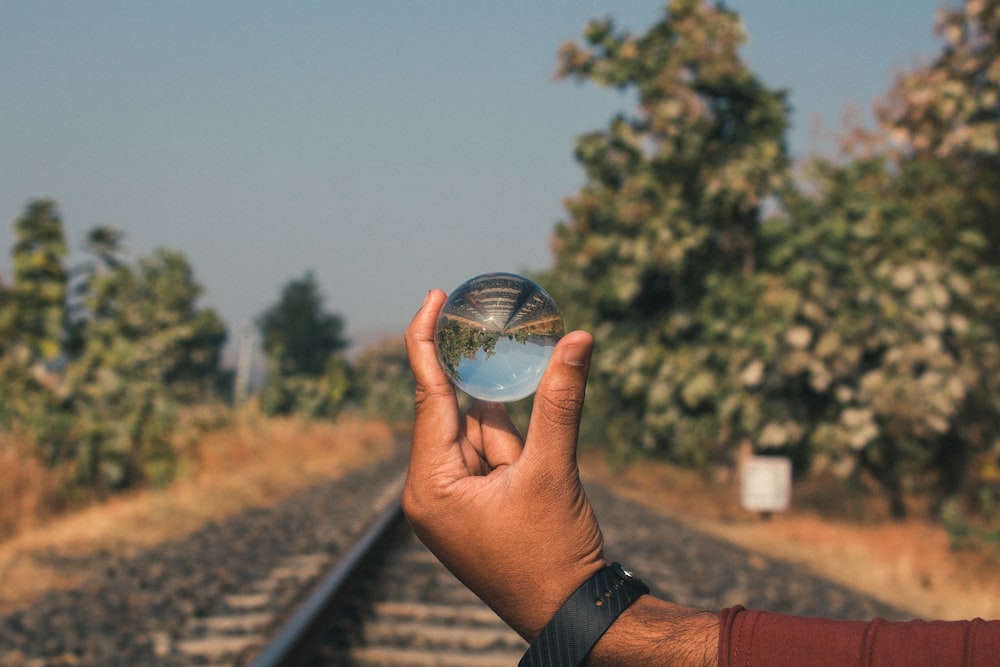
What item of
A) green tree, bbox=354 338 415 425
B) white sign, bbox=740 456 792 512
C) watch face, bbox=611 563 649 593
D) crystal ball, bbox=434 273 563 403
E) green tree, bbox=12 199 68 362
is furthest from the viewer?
green tree, bbox=354 338 415 425

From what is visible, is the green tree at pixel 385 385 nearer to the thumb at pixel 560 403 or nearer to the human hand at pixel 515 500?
the human hand at pixel 515 500

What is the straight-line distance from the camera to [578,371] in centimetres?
155

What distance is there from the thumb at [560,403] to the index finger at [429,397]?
159 mm

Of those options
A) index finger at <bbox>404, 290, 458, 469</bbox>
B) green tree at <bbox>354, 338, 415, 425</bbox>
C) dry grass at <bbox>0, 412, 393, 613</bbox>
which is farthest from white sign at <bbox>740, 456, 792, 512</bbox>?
green tree at <bbox>354, 338, 415, 425</bbox>

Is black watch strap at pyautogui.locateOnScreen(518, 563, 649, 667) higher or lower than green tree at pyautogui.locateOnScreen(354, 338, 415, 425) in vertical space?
higher

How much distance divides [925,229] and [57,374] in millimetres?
10799

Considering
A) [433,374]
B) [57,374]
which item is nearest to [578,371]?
[433,374]

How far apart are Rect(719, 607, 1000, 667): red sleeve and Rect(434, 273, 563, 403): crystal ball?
21.4 inches

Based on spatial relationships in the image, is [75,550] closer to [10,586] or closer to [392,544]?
[10,586]

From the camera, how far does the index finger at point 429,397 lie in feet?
5.49

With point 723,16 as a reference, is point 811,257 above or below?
below

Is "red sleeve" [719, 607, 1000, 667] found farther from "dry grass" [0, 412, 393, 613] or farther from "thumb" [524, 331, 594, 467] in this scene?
"dry grass" [0, 412, 393, 613]

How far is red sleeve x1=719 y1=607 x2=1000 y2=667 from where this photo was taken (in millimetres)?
1373

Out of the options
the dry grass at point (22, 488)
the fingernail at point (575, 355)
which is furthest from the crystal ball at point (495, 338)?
the dry grass at point (22, 488)
